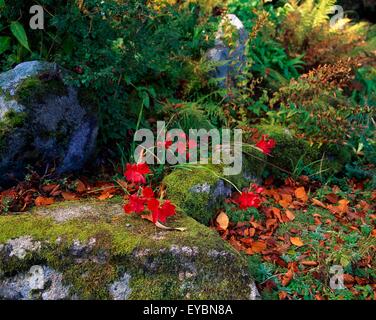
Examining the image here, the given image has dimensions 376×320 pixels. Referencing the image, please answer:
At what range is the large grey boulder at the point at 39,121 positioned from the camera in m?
3.61

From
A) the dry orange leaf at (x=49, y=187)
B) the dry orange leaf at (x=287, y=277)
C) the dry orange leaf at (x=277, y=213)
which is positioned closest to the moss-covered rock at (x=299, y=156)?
the dry orange leaf at (x=277, y=213)

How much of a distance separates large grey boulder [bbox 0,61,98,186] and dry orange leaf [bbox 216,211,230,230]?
132 centimetres

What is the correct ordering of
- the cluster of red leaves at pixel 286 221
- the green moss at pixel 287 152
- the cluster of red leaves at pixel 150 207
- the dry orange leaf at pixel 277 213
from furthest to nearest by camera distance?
the green moss at pixel 287 152
the dry orange leaf at pixel 277 213
the cluster of red leaves at pixel 286 221
the cluster of red leaves at pixel 150 207

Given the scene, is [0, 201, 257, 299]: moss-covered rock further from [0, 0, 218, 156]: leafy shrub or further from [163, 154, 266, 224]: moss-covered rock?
[0, 0, 218, 156]: leafy shrub

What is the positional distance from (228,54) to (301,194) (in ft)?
6.40

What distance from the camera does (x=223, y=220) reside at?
12.4 feet

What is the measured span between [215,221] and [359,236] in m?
1.18

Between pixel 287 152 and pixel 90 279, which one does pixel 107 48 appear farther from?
pixel 287 152

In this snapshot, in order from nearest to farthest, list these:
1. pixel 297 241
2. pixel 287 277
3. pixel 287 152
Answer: pixel 287 277, pixel 297 241, pixel 287 152

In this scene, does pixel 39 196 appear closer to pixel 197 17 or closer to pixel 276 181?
pixel 276 181

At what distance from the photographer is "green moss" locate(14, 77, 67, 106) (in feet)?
12.0

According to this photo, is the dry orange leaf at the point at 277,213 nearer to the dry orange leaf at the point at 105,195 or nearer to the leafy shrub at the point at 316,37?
the dry orange leaf at the point at 105,195

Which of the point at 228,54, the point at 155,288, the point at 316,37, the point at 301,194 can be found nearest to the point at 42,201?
the point at 155,288
